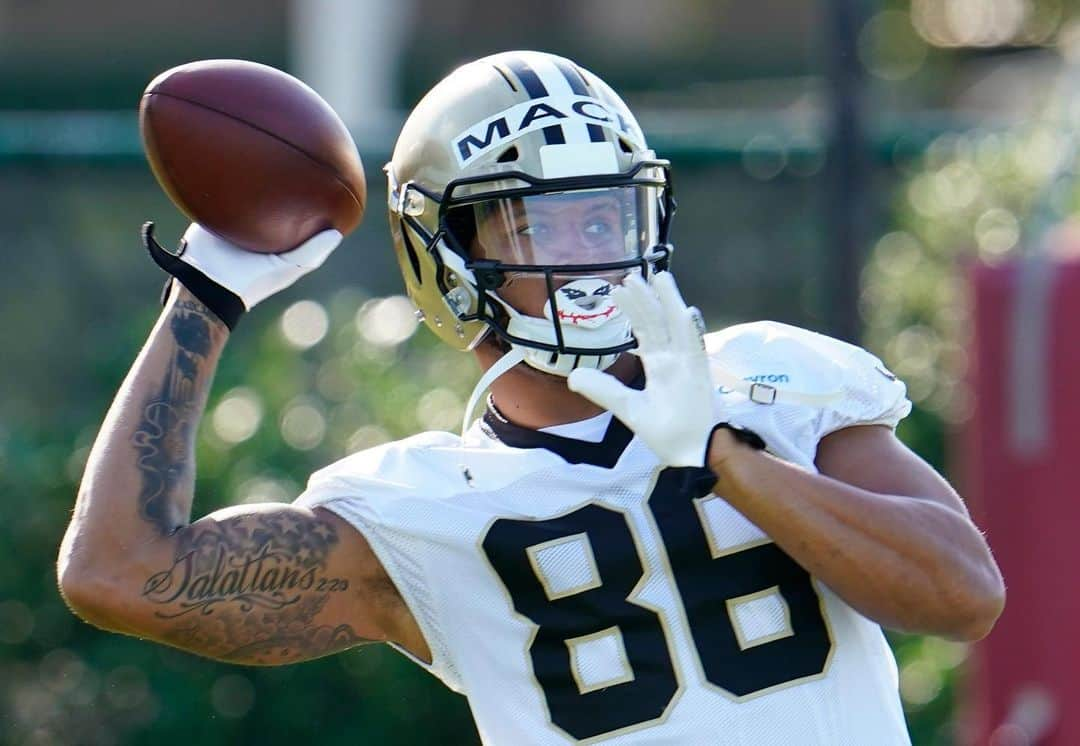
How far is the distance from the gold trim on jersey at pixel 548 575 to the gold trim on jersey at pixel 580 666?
6 centimetres

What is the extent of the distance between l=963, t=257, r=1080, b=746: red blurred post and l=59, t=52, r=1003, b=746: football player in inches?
78.9

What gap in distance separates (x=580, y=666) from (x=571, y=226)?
655 mm

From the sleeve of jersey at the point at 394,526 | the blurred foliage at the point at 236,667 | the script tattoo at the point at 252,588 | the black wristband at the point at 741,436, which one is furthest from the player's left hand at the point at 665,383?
the blurred foliage at the point at 236,667

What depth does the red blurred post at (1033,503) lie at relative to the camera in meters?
4.65

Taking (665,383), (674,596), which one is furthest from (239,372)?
(665,383)

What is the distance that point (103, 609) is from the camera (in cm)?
268

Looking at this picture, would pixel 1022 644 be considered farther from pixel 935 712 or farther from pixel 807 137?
pixel 807 137

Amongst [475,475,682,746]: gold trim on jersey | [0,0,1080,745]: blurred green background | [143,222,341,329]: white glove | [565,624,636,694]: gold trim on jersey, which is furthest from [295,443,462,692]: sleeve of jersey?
[0,0,1080,745]: blurred green background

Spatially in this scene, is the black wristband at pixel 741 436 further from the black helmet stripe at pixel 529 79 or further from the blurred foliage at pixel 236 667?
the blurred foliage at pixel 236 667

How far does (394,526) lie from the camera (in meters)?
2.77

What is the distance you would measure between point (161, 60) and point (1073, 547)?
10926 millimetres

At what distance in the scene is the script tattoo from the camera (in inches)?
106

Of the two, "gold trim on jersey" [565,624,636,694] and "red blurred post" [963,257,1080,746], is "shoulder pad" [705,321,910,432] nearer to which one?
"gold trim on jersey" [565,624,636,694]

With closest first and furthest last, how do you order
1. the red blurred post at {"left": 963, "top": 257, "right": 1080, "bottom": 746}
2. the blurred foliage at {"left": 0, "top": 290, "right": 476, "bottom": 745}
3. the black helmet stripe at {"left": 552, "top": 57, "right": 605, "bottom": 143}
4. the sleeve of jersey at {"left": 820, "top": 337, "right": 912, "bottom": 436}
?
the sleeve of jersey at {"left": 820, "top": 337, "right": 912, "bottom": 436}
the black helmet stripe at {"left": 552, "top": 57, "right": 605, "bottom": 143}
the red blurred post at {"left": 963, "top": 257, "right": 1080, "bottom": 746}
the blurred foliage at {"left": 0, "top": 290, "right": 476, "bottom": 745}
